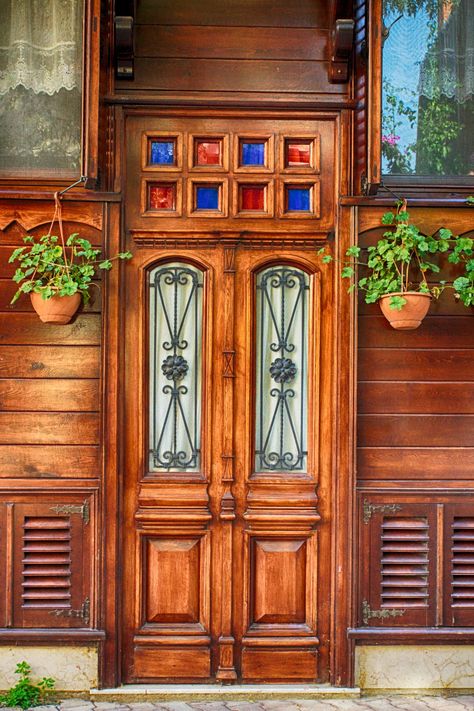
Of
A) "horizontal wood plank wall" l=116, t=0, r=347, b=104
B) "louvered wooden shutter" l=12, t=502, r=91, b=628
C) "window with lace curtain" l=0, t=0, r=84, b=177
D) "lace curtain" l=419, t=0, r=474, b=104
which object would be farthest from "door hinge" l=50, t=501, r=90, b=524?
"lace curtain" l=419, t=0, r=474, b=104

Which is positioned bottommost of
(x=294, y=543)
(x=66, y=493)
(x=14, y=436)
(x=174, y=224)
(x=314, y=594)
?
(x=314, y=594)

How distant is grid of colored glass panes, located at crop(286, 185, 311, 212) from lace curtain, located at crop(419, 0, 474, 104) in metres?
0.99

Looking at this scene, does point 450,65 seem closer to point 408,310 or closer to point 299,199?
point 299,199

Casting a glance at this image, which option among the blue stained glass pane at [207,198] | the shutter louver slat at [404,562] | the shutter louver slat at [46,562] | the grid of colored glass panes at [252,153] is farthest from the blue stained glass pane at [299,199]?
the shutter louver slat at [46,562]

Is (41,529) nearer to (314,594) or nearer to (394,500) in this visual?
(314,594)

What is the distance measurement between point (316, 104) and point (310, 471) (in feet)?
7.64

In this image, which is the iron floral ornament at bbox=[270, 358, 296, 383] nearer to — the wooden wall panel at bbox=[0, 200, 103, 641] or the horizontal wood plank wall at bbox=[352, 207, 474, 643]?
the horizontal wood plank wall at bbox=[352, 207, 474, 643]

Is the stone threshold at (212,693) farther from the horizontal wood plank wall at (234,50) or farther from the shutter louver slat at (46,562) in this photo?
the horizontal wood plank wall at (234,50)

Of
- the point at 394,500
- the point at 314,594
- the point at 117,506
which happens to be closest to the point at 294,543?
the point at 314,594

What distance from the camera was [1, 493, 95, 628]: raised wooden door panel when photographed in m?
4.94

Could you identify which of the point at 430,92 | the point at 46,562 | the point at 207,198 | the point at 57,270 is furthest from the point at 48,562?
the point at 430,92

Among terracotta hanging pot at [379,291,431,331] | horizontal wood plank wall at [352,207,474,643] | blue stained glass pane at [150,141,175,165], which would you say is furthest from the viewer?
blue stained glass pane at [150,141,175,165]

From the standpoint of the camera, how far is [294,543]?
16.6 ft

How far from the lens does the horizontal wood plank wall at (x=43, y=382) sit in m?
4.96
